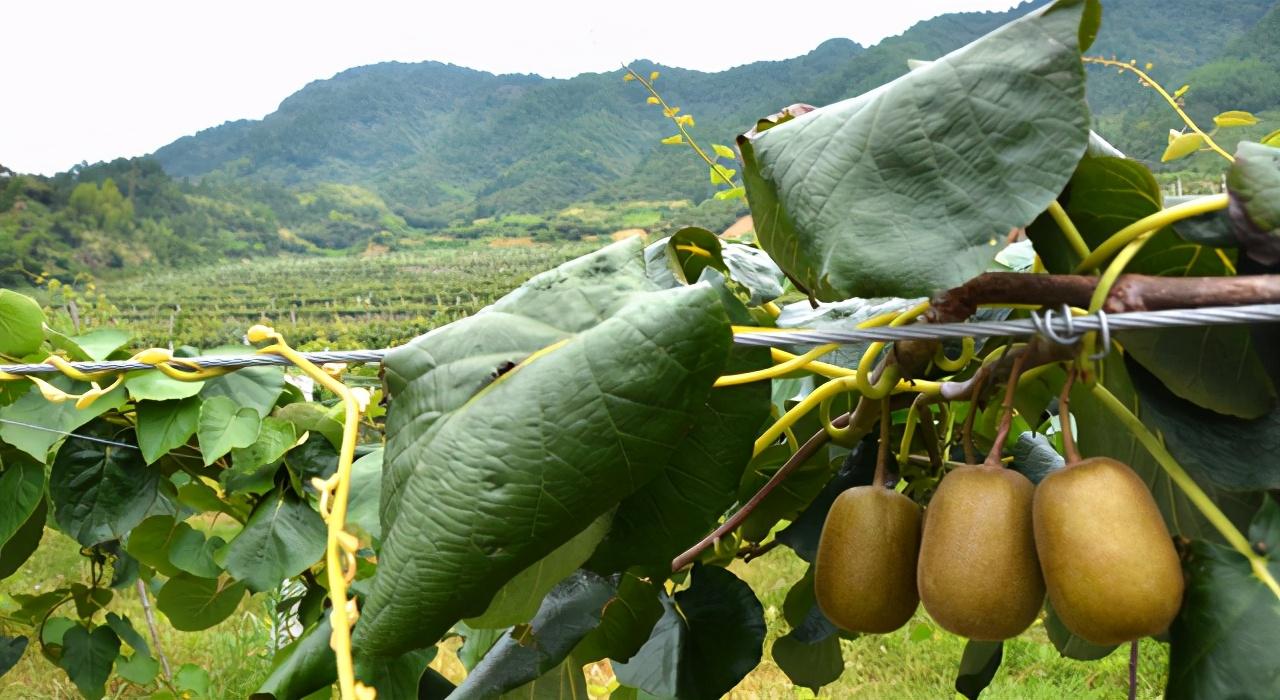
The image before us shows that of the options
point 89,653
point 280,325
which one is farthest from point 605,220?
point 89,653

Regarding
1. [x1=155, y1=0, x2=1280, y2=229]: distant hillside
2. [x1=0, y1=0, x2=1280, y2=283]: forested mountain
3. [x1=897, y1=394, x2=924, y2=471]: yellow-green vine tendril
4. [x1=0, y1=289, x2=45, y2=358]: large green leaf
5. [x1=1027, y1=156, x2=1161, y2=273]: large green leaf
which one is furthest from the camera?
[x1=155, y1=0, x2=1280, y2=229]: distant hillside

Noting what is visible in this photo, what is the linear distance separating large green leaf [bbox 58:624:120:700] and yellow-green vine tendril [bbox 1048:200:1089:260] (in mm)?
1544

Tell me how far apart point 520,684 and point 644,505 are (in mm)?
205

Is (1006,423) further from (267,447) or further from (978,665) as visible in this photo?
(267,447)

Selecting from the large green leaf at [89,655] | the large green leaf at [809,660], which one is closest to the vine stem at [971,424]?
the large green leaf at [809,660]

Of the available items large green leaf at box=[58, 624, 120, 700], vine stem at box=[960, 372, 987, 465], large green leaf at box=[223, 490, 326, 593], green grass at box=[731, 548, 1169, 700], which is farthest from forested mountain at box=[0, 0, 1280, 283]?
vine stem at box=[960, 372, 987, 465]

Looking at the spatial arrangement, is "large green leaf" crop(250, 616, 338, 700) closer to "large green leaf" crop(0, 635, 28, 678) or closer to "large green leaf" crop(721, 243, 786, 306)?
"large green leaf" crop(721, 243, 786, 306)

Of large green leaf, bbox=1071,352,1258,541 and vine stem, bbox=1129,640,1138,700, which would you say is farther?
vine stem, bbox=1129,640,1138,700

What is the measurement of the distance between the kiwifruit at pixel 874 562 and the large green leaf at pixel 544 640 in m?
0.18

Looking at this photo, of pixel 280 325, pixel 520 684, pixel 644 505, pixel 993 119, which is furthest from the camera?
pixel 280 325

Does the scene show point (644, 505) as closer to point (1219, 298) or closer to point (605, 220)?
point (1219, 298)

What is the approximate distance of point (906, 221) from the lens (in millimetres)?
347

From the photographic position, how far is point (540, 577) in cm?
43

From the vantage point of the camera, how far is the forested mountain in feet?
64.6
